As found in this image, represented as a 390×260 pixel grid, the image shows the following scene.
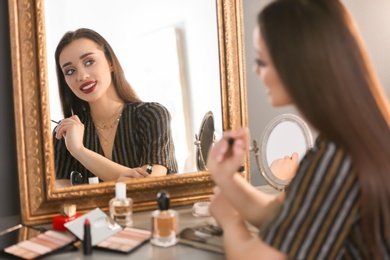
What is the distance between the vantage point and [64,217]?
1104 mm

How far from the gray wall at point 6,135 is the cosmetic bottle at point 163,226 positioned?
1.42 ft

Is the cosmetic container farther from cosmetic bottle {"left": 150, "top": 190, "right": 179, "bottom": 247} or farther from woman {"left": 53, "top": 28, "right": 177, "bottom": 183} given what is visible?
cosmetic bottle {"left": 150, "top": 190, "right": 179, "bottom": 247}

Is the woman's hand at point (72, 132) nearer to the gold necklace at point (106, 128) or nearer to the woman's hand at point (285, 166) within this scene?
the gold necklace at point (106, 128)

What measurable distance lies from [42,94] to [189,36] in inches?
17.4

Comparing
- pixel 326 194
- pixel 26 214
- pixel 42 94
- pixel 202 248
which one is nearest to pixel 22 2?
pixel 42 94

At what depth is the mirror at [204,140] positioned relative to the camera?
4.35 ft

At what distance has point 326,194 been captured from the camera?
0.69 meters

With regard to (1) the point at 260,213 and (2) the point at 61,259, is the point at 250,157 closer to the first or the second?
(1) the point at 260,213

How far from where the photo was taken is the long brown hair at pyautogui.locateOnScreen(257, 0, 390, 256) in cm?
69

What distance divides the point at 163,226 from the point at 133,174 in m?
0.29

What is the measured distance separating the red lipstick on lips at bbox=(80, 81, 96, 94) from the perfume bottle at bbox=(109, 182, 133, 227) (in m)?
0.26

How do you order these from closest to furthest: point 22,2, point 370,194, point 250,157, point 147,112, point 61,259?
point 370,194 → point 61,259 → point 22,2 → point 147,112 → point 250,157

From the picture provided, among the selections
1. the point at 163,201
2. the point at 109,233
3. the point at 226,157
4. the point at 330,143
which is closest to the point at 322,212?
the point at 330,143

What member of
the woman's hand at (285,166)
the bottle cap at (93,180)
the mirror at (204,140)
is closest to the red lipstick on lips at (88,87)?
the bottle cap at (93,180)
